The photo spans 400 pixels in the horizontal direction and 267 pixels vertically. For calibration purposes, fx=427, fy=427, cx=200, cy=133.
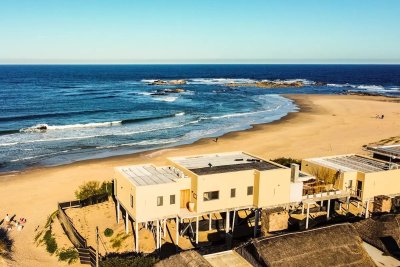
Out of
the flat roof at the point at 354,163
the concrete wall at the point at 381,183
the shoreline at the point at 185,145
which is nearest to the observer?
the concrete wall at the point at 381,183

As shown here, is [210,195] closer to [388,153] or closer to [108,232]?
[108,232]

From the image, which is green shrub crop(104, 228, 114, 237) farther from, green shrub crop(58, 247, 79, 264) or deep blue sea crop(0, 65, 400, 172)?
deep blue sea crop(0, 65, 400, 172)

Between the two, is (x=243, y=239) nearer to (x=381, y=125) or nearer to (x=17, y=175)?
(x=17, y=175)

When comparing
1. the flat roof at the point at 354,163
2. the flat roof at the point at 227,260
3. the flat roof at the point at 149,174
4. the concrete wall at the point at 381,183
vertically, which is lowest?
the flat roof at the point at 227,260

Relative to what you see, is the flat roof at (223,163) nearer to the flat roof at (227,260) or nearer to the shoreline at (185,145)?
the flat roof at (227,260)

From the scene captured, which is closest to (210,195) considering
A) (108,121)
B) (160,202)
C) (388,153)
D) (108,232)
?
(160,202)

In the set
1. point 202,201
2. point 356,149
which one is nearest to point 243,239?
point 202,201

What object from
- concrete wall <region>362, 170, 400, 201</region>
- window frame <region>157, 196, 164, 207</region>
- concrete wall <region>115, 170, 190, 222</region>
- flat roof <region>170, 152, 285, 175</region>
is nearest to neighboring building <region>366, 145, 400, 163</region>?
concrete wall <region>362, 170, 400, 201</region>

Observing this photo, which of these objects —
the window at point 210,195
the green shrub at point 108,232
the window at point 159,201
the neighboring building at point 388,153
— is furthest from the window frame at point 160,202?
the neighboring building at point 388,153
